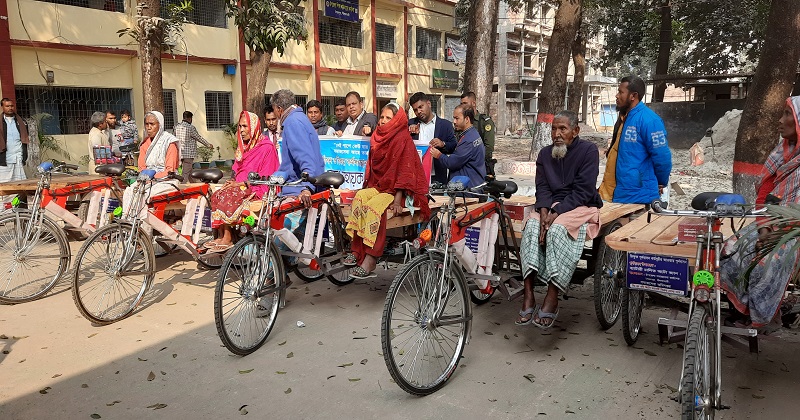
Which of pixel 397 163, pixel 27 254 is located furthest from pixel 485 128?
pixel 27 254

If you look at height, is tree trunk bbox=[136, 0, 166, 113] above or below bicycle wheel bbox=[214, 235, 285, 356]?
above

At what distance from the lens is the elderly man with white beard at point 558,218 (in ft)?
14.0

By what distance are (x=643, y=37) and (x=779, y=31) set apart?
23.2m

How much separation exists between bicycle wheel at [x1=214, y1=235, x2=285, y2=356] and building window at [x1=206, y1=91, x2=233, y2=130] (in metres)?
15.2

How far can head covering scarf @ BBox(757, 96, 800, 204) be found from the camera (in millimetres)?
3750

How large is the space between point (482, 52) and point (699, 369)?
40.6 ft

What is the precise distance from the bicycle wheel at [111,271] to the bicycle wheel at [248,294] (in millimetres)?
1189

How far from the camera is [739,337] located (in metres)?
3.50

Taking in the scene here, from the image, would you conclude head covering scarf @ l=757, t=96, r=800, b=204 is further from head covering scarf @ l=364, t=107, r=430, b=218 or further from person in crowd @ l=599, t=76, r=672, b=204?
head covering scarf @ l=364, t=107, r=430, b=218

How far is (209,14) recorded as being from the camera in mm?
18516

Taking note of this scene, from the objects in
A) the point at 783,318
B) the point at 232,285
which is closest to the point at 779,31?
the point at 783,318

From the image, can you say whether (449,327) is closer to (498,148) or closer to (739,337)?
(739,337)

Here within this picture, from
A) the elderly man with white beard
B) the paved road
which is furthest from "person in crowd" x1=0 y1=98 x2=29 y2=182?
the elderly man with white beard

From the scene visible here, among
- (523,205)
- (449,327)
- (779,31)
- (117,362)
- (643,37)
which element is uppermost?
(643,37)
